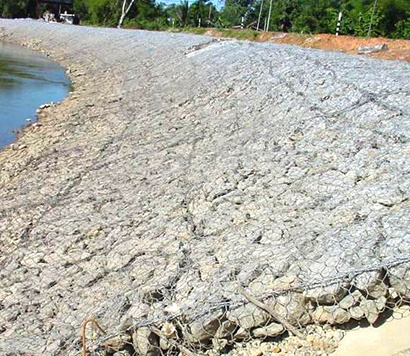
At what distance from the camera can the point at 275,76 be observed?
1140 centimetres

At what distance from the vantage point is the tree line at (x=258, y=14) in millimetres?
26531

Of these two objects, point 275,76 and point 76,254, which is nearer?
point 76,254

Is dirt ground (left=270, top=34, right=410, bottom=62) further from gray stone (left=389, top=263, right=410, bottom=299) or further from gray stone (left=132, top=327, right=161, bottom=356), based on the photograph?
gray stone (left=132, top=327, right=161, bottom=356)

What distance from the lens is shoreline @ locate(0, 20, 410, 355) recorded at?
4.54 meters

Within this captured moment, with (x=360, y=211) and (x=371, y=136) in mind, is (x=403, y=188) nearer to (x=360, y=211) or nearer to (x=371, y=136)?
(x=360, y=211)

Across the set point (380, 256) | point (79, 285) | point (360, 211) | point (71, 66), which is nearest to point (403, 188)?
point (360, 211)

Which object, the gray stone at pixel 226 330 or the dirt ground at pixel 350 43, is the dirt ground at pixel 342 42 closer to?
the dirt ground at pixel 350 43

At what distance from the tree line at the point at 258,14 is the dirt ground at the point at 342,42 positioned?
230 cm

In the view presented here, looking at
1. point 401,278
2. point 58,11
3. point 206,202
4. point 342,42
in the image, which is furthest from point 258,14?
point 401,278

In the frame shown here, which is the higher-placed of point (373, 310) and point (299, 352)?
point (373, 310)

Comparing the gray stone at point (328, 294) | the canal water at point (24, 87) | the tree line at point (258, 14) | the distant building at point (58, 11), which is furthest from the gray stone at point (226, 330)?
the distant building at point (58, 11)

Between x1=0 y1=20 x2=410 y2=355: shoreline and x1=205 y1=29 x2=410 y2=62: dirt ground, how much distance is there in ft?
19.4

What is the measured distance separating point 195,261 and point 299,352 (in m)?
1.58


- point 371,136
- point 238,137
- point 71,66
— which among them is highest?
point 371,136
